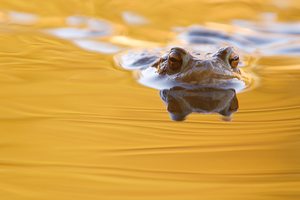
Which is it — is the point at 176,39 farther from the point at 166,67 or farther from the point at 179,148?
the point at 179,148

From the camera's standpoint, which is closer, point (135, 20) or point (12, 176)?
point (12, 176)

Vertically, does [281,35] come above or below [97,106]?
above

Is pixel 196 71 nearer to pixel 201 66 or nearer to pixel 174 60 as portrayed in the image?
pixel 201 66

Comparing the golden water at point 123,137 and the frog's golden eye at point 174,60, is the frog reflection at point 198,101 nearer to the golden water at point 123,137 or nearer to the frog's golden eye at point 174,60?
the golden water at point 123,137

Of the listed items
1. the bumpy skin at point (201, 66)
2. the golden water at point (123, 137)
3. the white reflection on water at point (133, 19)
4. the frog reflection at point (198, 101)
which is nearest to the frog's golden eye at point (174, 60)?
the bumpy skin at point (201, 66)

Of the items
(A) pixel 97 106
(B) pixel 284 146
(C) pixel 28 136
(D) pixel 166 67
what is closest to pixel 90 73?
(D) pixel 166 67

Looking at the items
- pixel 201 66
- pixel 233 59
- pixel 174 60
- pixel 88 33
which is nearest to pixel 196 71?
pixel 201 66
